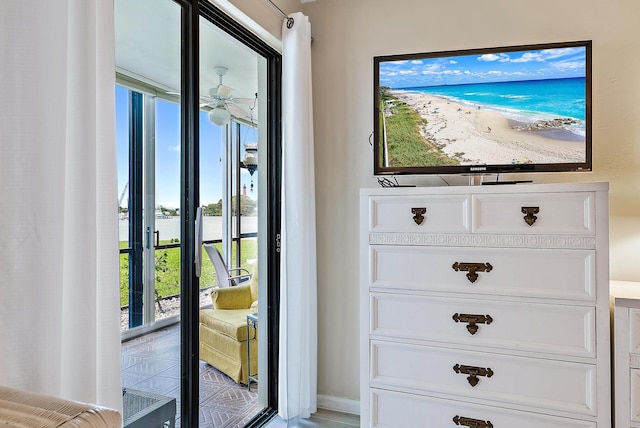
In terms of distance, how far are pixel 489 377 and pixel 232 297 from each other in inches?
51.9

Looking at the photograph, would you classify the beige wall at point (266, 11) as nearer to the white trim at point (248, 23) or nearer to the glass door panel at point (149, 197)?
the white trim at point (248, 23)

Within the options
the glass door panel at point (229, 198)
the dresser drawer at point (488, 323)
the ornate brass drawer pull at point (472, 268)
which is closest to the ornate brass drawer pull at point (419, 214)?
the ornate brass drawer pull at point (472, 268)

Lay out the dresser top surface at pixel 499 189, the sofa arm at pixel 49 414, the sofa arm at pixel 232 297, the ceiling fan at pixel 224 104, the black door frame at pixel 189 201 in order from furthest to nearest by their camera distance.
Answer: the sofa arm at pixel 232 297
the ceiling fan at pixel 224 104
the black door frame at pixel 189 201
the dresser top surface at pixel 499 189
the sofa arm at pixel 49 414

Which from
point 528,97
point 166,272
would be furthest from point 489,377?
point 166,272

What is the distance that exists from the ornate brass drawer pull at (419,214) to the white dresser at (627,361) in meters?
0.82

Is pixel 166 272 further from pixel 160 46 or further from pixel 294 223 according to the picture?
pixel 160 46

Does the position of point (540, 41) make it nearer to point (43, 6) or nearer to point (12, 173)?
point (43, 6)

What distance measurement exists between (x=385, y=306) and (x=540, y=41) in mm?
1642

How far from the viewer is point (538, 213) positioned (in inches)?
70.9

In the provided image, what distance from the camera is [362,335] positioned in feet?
6.83

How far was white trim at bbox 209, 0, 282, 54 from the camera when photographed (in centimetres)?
202

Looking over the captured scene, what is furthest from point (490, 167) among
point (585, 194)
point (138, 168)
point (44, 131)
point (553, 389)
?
point (44, 131)

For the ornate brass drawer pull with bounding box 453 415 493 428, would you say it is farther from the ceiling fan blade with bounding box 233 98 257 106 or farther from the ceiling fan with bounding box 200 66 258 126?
the ceiling fan blade with bounding box 233 98 257 106

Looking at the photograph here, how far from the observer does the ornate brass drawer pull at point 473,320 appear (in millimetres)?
1875
